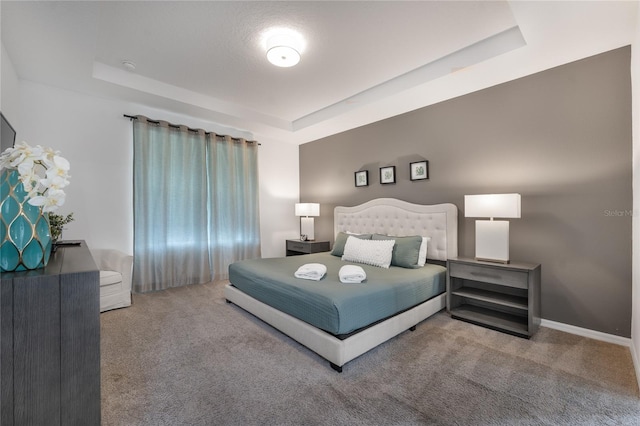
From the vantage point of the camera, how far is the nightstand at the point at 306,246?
15.8ft

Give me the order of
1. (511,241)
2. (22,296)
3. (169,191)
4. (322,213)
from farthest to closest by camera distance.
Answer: (322,213) → (169,191) → (511,241) → (22,296)

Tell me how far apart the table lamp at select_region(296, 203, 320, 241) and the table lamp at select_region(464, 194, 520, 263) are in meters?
2.64

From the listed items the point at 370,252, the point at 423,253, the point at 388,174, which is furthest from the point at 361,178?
the point at 423,253

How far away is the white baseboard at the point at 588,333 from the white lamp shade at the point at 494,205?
115cm

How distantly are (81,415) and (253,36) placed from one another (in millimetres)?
2862

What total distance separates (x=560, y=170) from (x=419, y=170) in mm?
1483

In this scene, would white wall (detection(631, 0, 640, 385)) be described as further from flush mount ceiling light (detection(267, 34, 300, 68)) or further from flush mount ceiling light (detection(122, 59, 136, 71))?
flush mount ceiling light (detection(122, 59, 136, 71))

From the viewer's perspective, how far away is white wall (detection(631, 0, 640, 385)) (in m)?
2.03

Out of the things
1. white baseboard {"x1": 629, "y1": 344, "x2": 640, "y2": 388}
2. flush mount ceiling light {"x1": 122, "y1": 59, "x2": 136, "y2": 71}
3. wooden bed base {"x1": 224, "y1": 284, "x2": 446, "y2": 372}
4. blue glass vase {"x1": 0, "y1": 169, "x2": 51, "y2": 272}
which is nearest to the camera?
blue glass vase {"x1": 0, "y1": 169, "x2": 51, "y2": 272}

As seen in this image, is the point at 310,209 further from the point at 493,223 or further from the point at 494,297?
the point at 494,297

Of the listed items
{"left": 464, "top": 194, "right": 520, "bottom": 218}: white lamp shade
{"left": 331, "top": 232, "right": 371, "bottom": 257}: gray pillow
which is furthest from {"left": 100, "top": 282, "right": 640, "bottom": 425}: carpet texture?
{"left": 331, "top": 232, "right": 371, "bottom": 257}: gray pillow

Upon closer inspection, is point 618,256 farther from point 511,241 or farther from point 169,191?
point 169,191

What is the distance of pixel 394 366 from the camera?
2.10 metres

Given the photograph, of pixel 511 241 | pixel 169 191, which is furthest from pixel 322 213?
pixel 511 241
